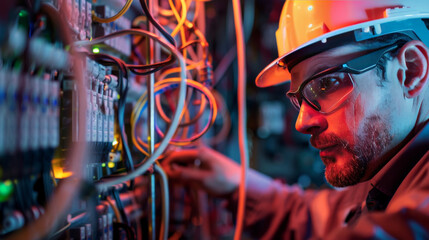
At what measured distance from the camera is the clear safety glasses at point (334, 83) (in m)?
0.81

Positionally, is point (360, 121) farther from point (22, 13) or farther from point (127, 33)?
point (22, 13)

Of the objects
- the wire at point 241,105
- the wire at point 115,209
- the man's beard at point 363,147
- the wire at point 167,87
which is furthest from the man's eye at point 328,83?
the wire at point 115,209

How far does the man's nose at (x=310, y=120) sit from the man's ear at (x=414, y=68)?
9.7 inches

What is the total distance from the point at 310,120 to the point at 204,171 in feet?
2.22

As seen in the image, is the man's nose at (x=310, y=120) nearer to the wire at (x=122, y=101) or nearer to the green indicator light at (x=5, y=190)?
the wire at (x=122, y=101)

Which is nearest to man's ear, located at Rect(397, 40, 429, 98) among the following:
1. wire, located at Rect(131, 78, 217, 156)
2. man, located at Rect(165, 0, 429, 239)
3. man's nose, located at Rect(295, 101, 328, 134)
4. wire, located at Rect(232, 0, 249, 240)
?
man, located at Rect(165, 0, 429, 239)

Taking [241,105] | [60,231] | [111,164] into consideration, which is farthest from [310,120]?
[60,231]

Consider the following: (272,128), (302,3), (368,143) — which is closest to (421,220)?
(368,143)

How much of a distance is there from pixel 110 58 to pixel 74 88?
0.15m

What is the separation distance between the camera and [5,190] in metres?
0.49

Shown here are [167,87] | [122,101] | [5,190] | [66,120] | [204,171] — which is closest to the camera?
[5,190]

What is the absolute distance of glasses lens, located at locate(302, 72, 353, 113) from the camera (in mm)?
829

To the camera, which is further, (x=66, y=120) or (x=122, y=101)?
(x=122, y=101)

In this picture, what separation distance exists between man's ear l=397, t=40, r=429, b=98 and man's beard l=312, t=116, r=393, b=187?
13 cm
